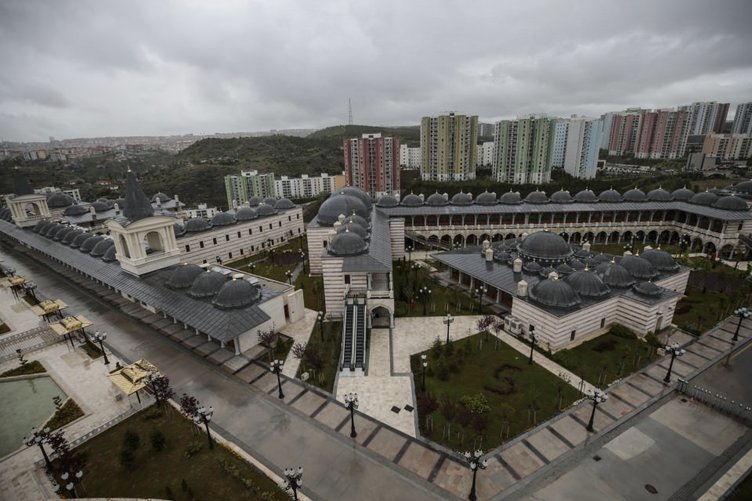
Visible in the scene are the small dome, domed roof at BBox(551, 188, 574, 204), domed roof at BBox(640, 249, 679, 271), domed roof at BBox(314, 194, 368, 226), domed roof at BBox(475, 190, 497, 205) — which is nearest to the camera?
domed roof at BBox(640, 249, 679, 271)

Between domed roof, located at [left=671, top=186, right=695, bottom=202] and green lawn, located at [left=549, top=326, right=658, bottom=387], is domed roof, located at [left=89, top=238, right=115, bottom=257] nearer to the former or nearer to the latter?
green lawn, located at [left=549, top=326, right=658, bottom=387]

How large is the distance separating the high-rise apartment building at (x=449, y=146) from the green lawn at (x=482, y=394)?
96.8 m

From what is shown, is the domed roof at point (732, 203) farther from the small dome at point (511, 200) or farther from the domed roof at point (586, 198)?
the small dome at point (511, 200)

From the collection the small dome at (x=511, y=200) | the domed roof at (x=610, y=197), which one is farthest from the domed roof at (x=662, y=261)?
the domed roof at (x=610, y=197)

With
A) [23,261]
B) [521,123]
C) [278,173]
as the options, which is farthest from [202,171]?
[521,123]

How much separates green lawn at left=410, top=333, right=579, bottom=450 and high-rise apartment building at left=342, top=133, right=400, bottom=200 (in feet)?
269

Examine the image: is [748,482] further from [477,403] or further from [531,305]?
[531,305]

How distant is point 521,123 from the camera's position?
11262 centimetres

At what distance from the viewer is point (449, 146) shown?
401ft

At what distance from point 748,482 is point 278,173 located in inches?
6030

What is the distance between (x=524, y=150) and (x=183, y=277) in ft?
348

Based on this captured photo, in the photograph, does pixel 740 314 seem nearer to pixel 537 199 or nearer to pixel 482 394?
pixel 482 394

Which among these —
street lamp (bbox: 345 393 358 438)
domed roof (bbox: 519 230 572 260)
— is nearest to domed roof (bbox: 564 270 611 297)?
domed roof (bbox: 519 230 572 260)

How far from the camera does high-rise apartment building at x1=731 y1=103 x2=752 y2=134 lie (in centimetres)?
17150
